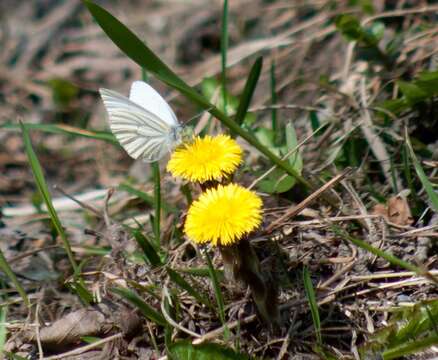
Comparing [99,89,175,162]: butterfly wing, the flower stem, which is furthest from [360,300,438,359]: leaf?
[99,89,175,162]: butterfly wing

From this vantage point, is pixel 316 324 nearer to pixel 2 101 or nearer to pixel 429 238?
pixel 429 238

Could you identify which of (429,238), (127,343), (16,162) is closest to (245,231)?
(127,343)

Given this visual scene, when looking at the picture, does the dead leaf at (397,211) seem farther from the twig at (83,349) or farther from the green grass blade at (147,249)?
the twig at (83,349)

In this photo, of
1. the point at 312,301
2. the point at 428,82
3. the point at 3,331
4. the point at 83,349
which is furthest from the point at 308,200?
the point at 3,331

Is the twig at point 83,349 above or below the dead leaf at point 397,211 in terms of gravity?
below

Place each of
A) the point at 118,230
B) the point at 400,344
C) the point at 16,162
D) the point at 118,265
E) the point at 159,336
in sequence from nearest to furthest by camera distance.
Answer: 1. the point at 400,344
2. the point at 159,336
3. the point at 118,265
4. the point at 118,230
5. the point at 16,162

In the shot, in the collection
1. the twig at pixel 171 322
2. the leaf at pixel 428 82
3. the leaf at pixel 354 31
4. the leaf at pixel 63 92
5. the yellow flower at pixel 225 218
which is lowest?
the twig at pixel 171 322

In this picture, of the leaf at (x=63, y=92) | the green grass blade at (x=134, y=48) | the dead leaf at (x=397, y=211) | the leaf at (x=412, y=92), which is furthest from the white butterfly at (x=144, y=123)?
the leaf at (x=63, y=92)

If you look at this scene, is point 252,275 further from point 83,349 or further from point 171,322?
point 83,349
